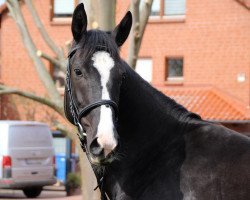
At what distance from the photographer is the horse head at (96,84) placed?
4.61 metres

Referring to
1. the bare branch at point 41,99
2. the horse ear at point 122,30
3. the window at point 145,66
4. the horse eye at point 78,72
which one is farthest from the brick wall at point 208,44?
the horse eye at point 78,72

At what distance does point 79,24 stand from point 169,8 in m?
28.2

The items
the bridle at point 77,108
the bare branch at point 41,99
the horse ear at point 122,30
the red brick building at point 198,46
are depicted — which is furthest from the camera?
the red brick building at point 198,46

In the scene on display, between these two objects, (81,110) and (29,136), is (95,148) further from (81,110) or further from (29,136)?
(29,136)

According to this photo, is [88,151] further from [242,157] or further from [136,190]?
[242,157]

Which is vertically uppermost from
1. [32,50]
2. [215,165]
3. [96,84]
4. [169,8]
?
[96,84]

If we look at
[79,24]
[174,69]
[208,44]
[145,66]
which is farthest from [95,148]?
[174,69]

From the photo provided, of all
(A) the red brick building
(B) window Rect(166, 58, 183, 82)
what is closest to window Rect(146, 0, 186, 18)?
(A) the red brick building

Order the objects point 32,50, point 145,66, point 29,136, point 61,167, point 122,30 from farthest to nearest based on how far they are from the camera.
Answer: point 145,66
point 61,167
point 29,136
point 32,50
point 122,30

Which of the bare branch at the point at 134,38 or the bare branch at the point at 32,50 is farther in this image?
the bare branch at the point at 32,50

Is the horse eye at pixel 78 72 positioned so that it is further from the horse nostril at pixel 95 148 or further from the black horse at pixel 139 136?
the horse nostril at pixel 95 148

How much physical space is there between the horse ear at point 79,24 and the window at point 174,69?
90.0ft

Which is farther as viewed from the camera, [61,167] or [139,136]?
[61,167]

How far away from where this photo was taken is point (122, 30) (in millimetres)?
5219
